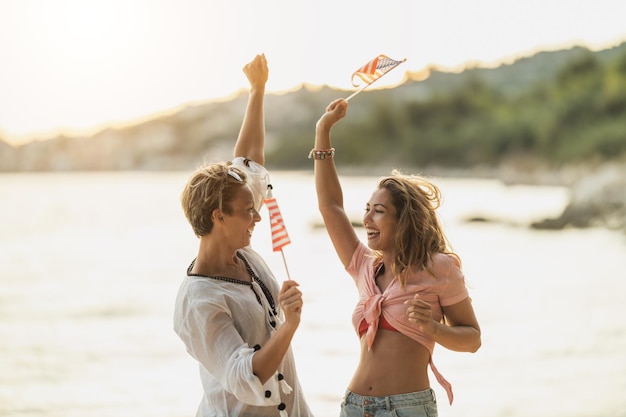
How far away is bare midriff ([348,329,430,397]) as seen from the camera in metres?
2.00

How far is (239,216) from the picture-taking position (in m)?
1.92

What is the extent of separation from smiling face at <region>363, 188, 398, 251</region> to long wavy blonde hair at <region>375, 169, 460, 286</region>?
1 cm

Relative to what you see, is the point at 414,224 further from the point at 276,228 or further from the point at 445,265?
the point at 276,228

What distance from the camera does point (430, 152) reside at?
2967 cm

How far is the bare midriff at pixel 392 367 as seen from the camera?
2.00 m

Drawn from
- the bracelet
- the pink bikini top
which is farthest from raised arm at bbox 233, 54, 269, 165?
the pink bikini top

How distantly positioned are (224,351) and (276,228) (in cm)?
34

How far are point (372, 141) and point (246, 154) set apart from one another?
90.8 ft

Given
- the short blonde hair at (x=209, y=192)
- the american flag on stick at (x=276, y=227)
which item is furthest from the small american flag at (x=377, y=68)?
the short blonde hair at (x=209, y=192)

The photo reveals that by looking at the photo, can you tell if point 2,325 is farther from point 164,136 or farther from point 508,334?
point 164,136

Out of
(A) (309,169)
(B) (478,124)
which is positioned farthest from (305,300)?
(B) (478,124)

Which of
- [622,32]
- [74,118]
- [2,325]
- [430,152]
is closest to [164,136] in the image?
[74,118]

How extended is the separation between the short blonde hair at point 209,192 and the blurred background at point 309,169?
5114mm

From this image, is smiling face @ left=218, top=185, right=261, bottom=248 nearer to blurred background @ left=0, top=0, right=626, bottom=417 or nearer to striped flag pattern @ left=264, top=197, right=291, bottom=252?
striped flag pattern @ left=264, top=197, right=291, bottom=252
